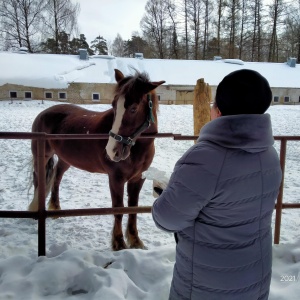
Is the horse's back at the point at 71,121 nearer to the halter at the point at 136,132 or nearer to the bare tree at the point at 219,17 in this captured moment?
the halter at the point at 136,132

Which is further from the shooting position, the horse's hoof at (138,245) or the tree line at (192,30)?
the tree line at (192,30)

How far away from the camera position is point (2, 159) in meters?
7.30

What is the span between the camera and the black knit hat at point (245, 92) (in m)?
1.21

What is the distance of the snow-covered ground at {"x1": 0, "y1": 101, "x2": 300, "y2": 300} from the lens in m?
2.27

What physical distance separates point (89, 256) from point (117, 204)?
75cm

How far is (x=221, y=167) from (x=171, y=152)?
7.84 metres

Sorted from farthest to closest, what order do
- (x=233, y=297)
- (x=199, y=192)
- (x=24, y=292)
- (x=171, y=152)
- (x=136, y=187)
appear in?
(x=171, y=152) → (x=136, y=187) → (x=24, y=292) → (x=233, y=297) → (x=199, y=192)

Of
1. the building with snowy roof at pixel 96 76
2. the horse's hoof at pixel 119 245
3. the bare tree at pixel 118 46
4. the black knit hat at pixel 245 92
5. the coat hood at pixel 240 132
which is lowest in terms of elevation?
the horse's hoof at pixel 119 245

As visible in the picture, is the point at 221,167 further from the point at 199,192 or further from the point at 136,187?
the point at 136,187

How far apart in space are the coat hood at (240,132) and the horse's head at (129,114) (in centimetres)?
167

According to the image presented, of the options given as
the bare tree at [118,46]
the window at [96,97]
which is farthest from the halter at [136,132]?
the bare tree at [118,46]

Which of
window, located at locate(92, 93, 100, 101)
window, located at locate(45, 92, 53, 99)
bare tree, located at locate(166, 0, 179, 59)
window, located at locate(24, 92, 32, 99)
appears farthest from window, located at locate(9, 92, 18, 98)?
bare tree, located at locate(166, 0, 179, 59)

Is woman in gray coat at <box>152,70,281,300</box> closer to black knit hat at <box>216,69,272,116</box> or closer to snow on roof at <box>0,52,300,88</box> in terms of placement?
black knit hat at <box>216,69,272,116</box>

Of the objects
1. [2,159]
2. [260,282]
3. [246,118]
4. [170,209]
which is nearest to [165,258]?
[260,282]
